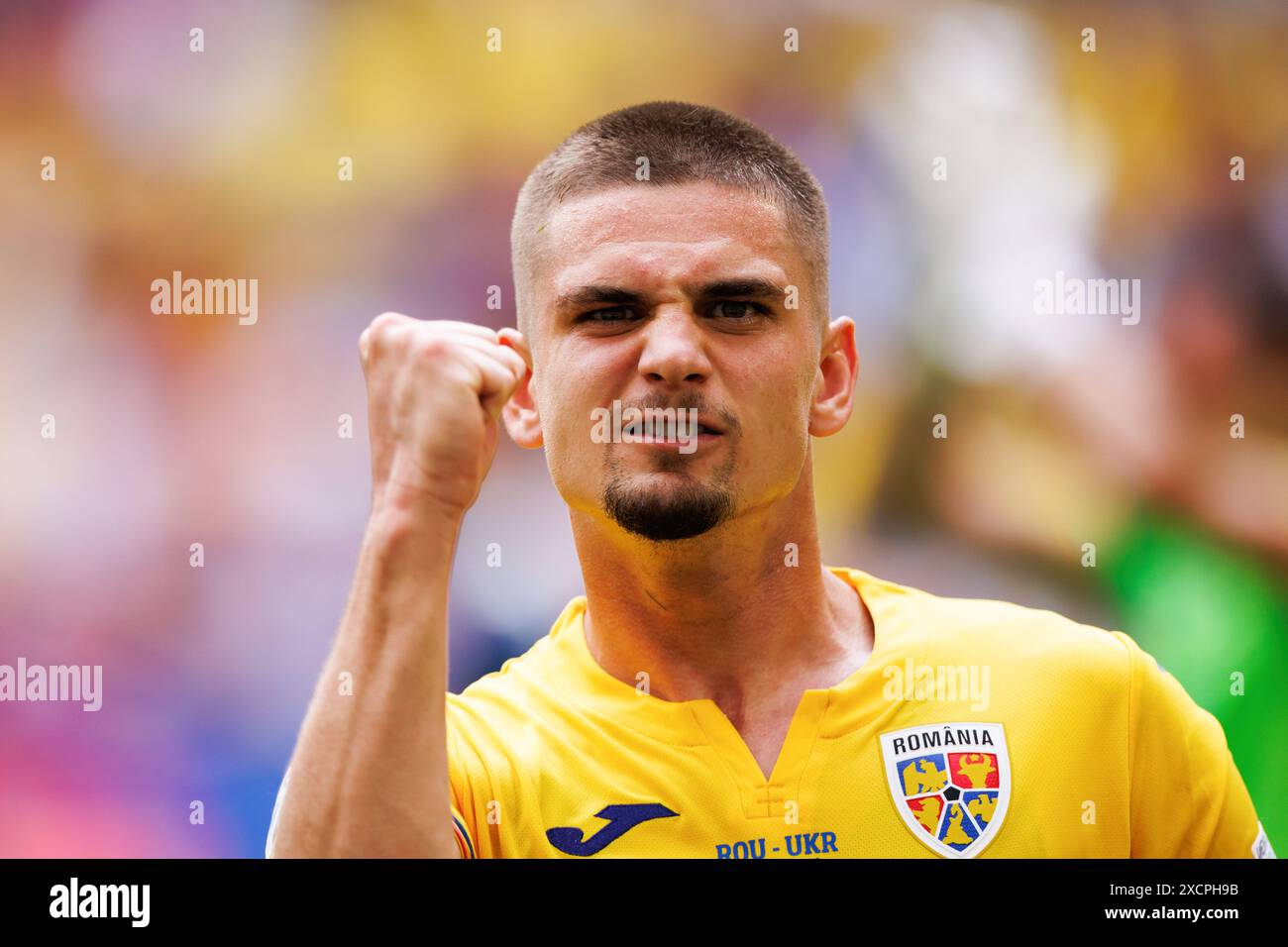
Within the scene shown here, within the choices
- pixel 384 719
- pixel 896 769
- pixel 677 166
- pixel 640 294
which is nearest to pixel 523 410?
pixel 640 294

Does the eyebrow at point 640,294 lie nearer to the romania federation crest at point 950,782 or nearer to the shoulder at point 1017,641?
the shoulder at point 1017,641

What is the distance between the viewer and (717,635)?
2.73 meters

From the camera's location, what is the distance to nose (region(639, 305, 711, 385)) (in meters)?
2.42

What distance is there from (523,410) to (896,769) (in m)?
1.20

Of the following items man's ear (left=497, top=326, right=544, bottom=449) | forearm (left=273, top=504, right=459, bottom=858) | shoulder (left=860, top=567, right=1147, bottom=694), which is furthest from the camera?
man's ear (left=497, top=326, right=544, bottom=449)

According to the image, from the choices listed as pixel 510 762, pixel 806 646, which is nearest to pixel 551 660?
pixel 510 762

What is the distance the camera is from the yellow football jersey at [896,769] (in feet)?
8.17

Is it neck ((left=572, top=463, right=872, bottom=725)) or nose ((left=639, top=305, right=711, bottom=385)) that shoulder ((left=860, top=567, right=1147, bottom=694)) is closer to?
neck ((left=572, top=463, right=872, bottom=725))

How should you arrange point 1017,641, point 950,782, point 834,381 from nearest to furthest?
point 950,782
point 1017,641
point 834,381

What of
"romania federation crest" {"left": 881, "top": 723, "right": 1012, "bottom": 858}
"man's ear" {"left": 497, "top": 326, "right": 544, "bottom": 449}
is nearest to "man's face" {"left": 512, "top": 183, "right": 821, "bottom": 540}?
"man's ear" {"left": 497, "top": 326, "right": 544, "bottom": 449}

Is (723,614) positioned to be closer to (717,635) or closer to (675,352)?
(717,635)

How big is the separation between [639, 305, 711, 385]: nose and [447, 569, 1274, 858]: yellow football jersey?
76cm

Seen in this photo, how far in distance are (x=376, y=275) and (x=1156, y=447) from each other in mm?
2983
